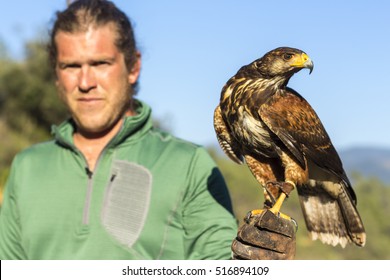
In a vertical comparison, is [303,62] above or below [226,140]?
above

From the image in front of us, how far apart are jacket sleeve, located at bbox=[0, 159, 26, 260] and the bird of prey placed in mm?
2002

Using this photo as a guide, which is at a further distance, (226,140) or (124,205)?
(124,205)

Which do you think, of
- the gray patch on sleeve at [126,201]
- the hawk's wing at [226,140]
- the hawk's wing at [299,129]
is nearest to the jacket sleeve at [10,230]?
the gray patch on sleeve at [126,201]

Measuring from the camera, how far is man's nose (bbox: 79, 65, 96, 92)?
4527mm

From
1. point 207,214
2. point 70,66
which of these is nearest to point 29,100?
point 70,66

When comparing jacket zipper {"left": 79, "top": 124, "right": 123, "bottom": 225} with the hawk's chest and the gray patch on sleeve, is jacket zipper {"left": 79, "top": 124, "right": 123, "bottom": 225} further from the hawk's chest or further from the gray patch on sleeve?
the hawk's chest

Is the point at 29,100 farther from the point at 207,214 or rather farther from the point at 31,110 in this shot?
the point at 207,214

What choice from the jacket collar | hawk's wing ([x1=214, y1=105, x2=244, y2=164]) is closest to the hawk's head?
hawk's wing ([x1=214, y1=105, x2=244, y2=164])

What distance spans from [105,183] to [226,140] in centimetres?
134

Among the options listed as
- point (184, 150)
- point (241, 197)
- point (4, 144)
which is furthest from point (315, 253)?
point (184, 150)

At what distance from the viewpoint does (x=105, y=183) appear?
4578mm

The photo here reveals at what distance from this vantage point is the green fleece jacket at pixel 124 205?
4.42m

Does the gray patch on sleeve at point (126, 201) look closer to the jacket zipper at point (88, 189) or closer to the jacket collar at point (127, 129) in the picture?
the jacket zipper at point (88, 189)
